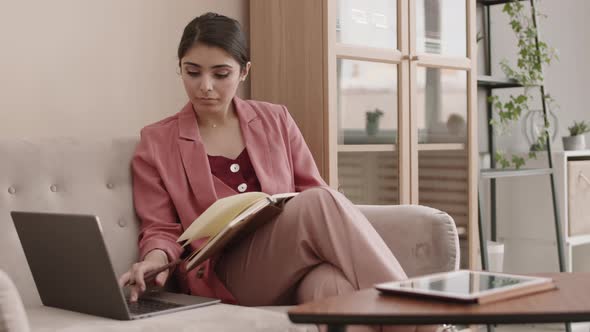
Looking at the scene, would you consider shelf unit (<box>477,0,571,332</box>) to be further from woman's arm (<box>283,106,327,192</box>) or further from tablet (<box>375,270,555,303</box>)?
tablet (<box>375,270,555,303</box>)

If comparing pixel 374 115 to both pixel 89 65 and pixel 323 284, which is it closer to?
pixel 89 65

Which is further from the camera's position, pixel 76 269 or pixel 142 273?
pixel 142 273

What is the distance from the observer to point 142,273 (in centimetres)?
179

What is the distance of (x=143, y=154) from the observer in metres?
2.11

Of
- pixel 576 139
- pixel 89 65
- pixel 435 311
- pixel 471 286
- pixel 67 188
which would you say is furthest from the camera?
pixel 576 139

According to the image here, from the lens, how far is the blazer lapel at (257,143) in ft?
7.12

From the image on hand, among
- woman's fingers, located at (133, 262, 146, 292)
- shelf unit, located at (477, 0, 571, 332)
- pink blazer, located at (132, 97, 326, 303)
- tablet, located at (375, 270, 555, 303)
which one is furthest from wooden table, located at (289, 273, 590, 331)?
shelf unit, located at (477, 0, 571, 332)

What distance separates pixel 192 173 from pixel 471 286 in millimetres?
1012

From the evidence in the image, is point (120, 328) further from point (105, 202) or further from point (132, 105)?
point (132, 105)

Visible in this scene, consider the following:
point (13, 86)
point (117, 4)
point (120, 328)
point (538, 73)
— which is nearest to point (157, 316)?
point (120, 328)

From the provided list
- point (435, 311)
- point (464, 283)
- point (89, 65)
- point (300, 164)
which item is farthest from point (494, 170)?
point (435, 311)

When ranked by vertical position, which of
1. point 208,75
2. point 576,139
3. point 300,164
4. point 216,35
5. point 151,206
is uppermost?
point 216,35

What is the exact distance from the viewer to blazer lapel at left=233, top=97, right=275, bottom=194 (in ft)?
7.12

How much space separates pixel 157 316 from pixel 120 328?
0.14 meters
